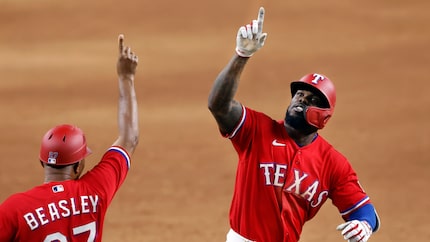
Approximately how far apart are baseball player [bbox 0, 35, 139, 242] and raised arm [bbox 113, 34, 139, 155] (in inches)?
3.5

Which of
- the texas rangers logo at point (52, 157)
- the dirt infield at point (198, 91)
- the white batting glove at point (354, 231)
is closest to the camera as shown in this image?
the texas rangers logo at point (52, 157)

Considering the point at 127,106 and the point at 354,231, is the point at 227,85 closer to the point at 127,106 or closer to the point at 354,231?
the point at 127,106

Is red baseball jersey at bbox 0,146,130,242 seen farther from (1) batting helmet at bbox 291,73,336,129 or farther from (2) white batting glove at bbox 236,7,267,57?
(1) batting helmet at bbox 291,73,336,129

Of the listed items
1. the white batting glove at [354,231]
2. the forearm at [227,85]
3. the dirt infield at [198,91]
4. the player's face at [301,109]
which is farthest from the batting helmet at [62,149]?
the dirt infield at [198,91]

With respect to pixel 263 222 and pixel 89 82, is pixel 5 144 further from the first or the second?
pixel 263 222

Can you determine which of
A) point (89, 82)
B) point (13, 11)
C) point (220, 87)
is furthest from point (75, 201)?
point (13, 11)

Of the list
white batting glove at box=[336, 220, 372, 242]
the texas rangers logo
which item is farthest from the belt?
the texas rangers logo

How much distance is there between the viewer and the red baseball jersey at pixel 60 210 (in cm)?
538

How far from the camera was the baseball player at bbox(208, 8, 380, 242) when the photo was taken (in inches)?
271

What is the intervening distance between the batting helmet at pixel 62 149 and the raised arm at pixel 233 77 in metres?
1.28

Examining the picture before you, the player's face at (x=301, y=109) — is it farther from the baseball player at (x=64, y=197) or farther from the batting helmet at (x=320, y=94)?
the baseball player at (x=64, y=197)

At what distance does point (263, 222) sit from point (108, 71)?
27.6 feet

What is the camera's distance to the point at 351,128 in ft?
43.7

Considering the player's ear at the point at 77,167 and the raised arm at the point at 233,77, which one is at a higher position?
the raised arm at the point at 233,77
